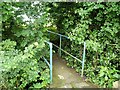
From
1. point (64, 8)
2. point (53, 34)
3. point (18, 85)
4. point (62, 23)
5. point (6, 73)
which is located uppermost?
point (64, 8)

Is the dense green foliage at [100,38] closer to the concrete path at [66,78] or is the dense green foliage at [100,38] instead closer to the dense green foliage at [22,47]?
the concrete path at [66,78]

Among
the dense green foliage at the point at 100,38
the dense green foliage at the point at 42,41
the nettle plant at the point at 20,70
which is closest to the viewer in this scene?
the nettle plant at the point at 20,70

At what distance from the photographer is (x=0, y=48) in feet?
10.3

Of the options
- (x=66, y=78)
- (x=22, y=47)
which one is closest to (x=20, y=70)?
(x=22, y=47)

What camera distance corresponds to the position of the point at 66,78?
360cm

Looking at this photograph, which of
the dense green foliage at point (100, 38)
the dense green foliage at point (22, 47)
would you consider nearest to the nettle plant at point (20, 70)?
the dense green foliage at point (22, 47)

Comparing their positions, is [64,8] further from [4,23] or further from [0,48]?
[0,48]

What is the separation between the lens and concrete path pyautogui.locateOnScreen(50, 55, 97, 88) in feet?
11.0

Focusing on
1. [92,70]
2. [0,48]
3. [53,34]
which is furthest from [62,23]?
[0,48]

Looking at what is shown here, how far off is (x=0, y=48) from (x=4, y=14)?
1.84 ft

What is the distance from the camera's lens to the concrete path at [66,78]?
334cm

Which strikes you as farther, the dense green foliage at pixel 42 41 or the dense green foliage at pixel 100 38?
the dense green foliage at pixel 100 38

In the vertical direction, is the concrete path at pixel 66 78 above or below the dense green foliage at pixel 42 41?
below

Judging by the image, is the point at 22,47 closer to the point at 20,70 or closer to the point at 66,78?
the point at 20,70
